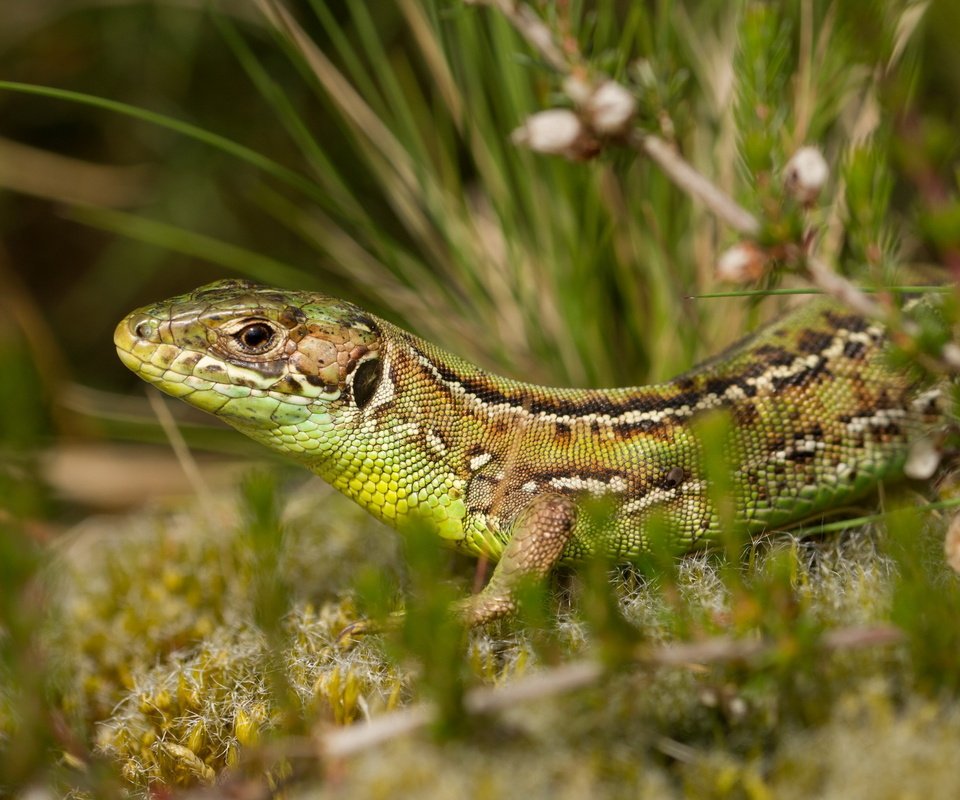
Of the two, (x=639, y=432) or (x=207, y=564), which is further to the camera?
(x=207, y=564)

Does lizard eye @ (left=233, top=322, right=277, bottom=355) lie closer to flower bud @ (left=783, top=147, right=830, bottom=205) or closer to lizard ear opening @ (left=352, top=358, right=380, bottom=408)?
lizard ear opening @ (left=352, top=358, right=380, bottom=408)

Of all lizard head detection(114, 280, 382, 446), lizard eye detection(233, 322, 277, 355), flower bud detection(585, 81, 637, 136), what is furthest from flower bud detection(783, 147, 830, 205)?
lizard eye detection(233, 322, 277, 355)

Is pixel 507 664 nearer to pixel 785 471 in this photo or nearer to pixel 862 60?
pixel 785 471

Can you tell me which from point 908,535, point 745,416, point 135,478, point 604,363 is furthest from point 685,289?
point 135,478

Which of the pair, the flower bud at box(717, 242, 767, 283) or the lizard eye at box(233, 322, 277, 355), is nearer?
the flower bud at box(717, 242, 767, 283)

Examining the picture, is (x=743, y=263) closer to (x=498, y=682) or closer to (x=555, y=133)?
(x=555, y=133)

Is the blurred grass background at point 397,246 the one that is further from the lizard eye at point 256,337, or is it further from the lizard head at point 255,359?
the lizard eye at point 256,337
